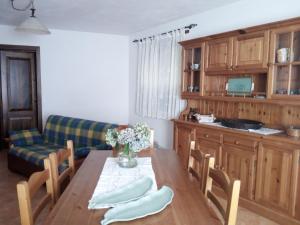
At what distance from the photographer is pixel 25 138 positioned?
3930mm

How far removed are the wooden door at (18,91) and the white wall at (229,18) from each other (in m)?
2.33

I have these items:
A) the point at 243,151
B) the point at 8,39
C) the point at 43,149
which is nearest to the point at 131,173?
the point at 243,151

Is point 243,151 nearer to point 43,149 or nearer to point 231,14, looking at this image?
point 231,14

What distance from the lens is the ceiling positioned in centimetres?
327

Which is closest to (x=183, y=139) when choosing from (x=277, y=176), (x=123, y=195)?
(x=277, y=176)

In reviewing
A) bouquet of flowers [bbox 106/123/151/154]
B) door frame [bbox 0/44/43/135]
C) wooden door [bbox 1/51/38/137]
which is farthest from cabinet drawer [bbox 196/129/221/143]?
wooden door [bbox 1/51/38/137]

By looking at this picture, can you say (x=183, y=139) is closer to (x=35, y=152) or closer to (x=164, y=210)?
(x=35, y=152)

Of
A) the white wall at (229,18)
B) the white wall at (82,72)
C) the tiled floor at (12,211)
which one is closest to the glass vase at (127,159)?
the tiled floor at (12,211)

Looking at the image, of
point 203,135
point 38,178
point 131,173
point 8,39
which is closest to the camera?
point 38,178

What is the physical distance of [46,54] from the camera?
490 centimetres

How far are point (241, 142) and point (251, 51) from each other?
0.98 metres

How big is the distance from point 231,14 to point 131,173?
8.23 ft

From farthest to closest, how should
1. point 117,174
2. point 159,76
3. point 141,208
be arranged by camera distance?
point 159,76, point 117,174, point 141,208

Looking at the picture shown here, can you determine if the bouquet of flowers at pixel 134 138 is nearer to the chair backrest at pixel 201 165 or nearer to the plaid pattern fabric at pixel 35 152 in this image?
the chair backrest at pixel 201 165
